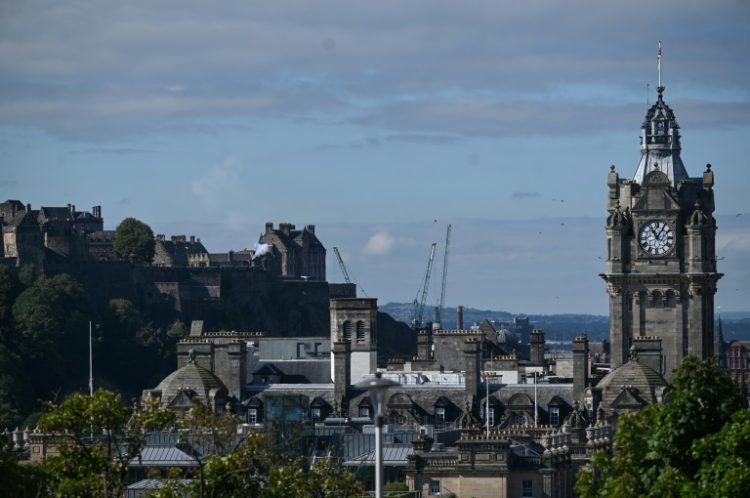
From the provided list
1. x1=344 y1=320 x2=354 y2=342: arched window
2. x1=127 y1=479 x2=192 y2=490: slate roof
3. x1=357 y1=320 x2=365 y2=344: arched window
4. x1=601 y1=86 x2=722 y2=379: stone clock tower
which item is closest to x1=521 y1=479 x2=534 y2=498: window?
x1=127 y1=479 x2=192 y2=490: slate roof

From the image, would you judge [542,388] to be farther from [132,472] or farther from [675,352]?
[132,472]

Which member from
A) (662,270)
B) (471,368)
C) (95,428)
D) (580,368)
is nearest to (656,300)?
(662,270)

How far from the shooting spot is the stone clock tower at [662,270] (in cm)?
14462

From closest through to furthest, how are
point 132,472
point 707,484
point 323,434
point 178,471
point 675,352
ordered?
point 707,484 → point 178,471 → point 132,472 → point 323,434 → point 675,352

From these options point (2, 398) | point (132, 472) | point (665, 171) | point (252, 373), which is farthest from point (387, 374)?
point (2, 398)

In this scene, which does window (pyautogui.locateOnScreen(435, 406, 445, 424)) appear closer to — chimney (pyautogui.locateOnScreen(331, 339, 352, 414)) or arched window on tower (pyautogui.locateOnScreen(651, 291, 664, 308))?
chimney (pyautogui.locateOnScreen(331, 339, 352, 414))

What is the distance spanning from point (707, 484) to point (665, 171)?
73.2 m

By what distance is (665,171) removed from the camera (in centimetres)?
14850

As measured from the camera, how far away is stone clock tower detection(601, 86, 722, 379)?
474 ft

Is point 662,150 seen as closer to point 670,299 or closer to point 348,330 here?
point 670,299

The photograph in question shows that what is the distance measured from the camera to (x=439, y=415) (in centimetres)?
13462

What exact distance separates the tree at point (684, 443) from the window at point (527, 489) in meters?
24.9

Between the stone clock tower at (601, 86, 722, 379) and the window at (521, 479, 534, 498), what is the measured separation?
34.7 metres

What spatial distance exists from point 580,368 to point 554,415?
230 centimetres
